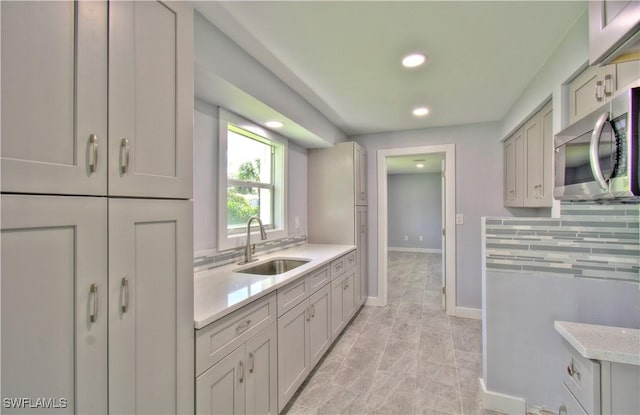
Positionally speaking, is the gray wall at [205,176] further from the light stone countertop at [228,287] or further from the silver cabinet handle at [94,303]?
the silver cabinet handle at [94,303]

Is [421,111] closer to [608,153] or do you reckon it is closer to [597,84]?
[597,84]

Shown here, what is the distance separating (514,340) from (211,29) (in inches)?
99.7

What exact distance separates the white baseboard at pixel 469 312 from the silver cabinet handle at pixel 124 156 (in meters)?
3.79

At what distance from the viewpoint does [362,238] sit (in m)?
3.72

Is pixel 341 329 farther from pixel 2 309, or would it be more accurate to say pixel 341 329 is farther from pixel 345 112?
pixel 2 309

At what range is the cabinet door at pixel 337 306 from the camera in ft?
8.63

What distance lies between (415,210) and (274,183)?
5987 millimetres

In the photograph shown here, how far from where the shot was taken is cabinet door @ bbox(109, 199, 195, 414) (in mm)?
879

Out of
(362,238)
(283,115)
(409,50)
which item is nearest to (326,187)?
(362,238)

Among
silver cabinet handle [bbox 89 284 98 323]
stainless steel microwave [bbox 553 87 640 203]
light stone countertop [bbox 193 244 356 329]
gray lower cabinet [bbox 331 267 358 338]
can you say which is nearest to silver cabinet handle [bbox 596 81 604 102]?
stainless steel microwave [bbox 553 87 640 203]

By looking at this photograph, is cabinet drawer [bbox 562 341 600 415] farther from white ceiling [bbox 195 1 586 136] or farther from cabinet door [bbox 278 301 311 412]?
white ceiling [bbox 195 1 586 136]

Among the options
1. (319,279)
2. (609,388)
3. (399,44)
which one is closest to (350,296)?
(319,279)

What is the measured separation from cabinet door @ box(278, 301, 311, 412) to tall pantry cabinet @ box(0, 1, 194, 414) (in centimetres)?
72

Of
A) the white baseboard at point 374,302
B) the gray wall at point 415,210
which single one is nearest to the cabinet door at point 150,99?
the white baseboard at point 374,302
